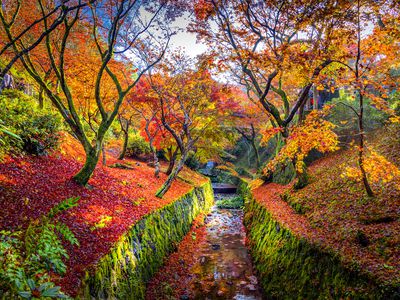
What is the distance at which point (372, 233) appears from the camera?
18.2ft

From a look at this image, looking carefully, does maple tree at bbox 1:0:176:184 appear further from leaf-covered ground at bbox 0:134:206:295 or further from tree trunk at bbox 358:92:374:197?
tree trunk at bbox 358:92:374:197

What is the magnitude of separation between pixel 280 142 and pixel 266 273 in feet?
33.5

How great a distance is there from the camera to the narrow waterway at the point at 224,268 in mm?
7367

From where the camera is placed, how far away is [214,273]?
28.3 ft

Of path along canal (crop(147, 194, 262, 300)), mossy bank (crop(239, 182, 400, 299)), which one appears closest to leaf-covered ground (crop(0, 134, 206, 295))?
path along canal (crop(147, 194, 262, 300))

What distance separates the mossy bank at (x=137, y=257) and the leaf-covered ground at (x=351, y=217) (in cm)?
432

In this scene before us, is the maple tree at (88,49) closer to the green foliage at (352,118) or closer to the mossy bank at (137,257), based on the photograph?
the mossy bank at (137,257)

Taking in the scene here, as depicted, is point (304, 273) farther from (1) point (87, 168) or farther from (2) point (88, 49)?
(2) point (88, 49)

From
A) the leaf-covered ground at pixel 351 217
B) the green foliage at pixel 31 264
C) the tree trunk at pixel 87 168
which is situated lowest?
the leaf-covered ground at pixel 351 217

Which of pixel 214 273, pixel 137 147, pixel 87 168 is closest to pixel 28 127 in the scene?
pixel 87 168

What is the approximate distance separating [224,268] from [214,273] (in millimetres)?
554

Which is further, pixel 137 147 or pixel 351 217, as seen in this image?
pixel 137 147

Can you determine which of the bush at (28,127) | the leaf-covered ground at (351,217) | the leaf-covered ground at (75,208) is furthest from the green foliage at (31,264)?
the leaf-covered ground at (351,217)

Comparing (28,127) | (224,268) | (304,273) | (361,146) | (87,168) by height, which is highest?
(28,127)
